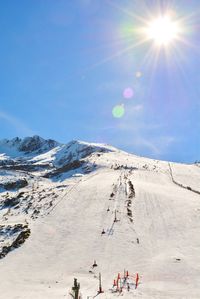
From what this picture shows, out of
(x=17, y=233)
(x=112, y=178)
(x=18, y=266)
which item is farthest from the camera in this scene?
(x=112, y=178)

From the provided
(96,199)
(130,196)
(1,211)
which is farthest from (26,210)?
(130,196)

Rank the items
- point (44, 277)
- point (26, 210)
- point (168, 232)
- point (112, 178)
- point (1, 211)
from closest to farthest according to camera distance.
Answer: point (44, 277) < point (168, 232) < point (26, 210) < point (1, 211) < point (112, 178)

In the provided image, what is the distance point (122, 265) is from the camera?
34.1m

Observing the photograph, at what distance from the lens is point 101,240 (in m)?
41.0

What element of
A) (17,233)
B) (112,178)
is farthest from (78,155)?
(17,233)

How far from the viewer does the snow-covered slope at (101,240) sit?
1142 inches

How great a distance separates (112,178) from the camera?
75.3m

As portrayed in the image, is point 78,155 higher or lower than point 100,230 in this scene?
higher

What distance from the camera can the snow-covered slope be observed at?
29.0 m

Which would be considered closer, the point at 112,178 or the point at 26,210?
the point at 26,210

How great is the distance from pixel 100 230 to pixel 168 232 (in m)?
8.24

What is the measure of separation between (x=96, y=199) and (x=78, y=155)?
334ft

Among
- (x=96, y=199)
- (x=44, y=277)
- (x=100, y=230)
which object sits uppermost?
(x=96, y=199)

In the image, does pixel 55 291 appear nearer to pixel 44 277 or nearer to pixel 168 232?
Answer: pixel 44 277
